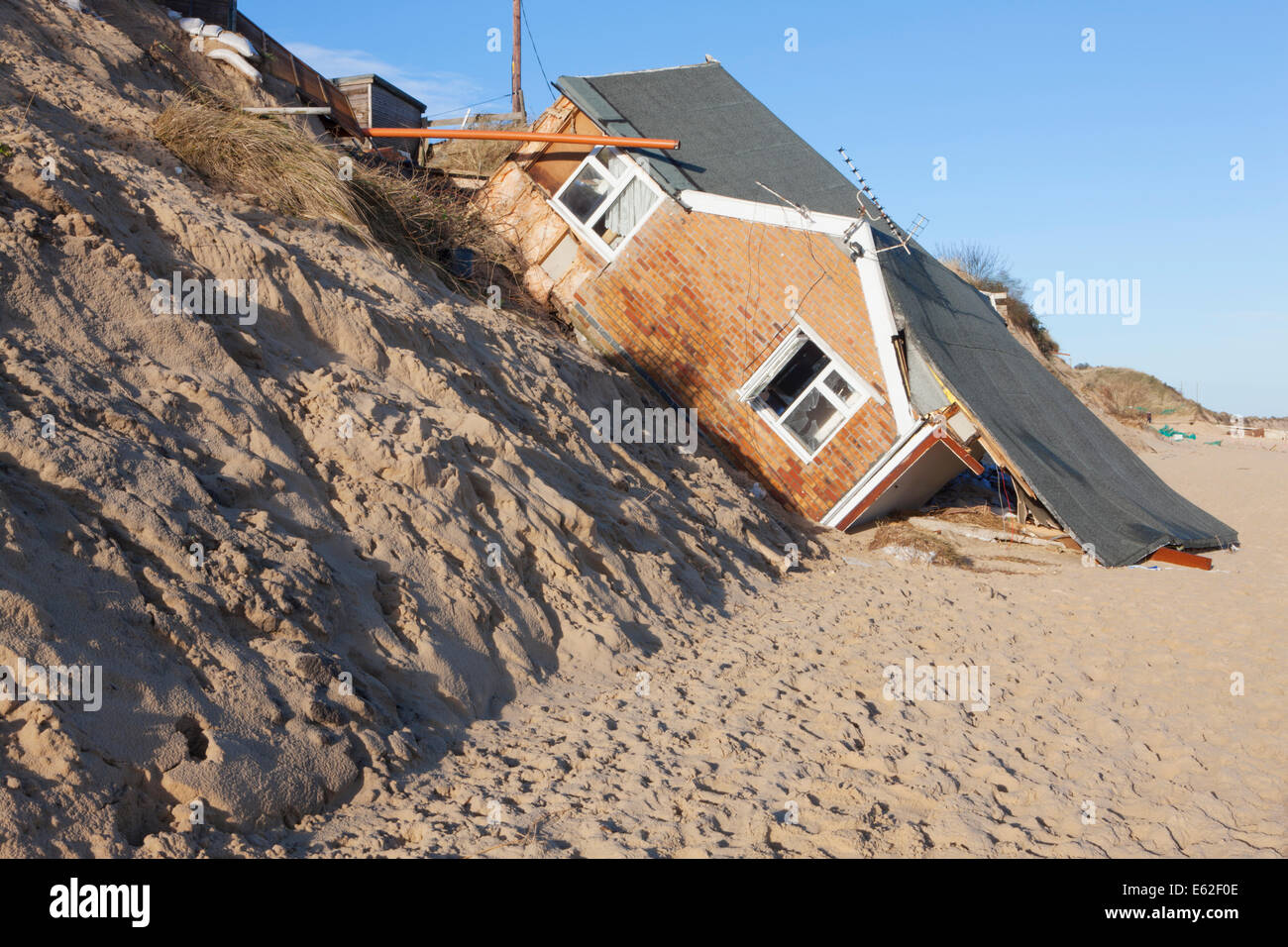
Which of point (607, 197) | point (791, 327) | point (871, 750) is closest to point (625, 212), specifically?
point (607, 197)

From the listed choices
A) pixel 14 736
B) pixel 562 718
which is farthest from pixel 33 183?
pixel 562 718

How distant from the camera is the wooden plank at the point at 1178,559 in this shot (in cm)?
1084

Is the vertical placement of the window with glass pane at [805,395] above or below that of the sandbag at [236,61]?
below

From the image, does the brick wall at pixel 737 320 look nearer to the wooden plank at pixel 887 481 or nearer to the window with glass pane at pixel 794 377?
the wooden plank at pixel 887 481

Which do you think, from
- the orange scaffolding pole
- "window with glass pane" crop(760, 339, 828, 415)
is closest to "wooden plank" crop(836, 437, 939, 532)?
"window with glass pane" crop(760, 339, 828, 415)

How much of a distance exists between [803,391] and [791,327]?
2.68ft

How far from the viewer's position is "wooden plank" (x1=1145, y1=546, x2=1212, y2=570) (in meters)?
10.8

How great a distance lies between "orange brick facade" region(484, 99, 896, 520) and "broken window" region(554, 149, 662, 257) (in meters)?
0.29

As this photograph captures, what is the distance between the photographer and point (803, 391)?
12.3 metres

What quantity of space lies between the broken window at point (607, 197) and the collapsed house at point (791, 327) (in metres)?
0.03

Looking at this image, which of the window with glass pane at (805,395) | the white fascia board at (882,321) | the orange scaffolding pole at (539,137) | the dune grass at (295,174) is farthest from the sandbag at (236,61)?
the white fascia board at (882,321)

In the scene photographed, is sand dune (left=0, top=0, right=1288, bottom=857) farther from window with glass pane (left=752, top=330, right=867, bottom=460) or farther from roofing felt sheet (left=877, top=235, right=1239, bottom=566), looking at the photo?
window with glass pane (left=752, top=330, right=867, bottom=460)
